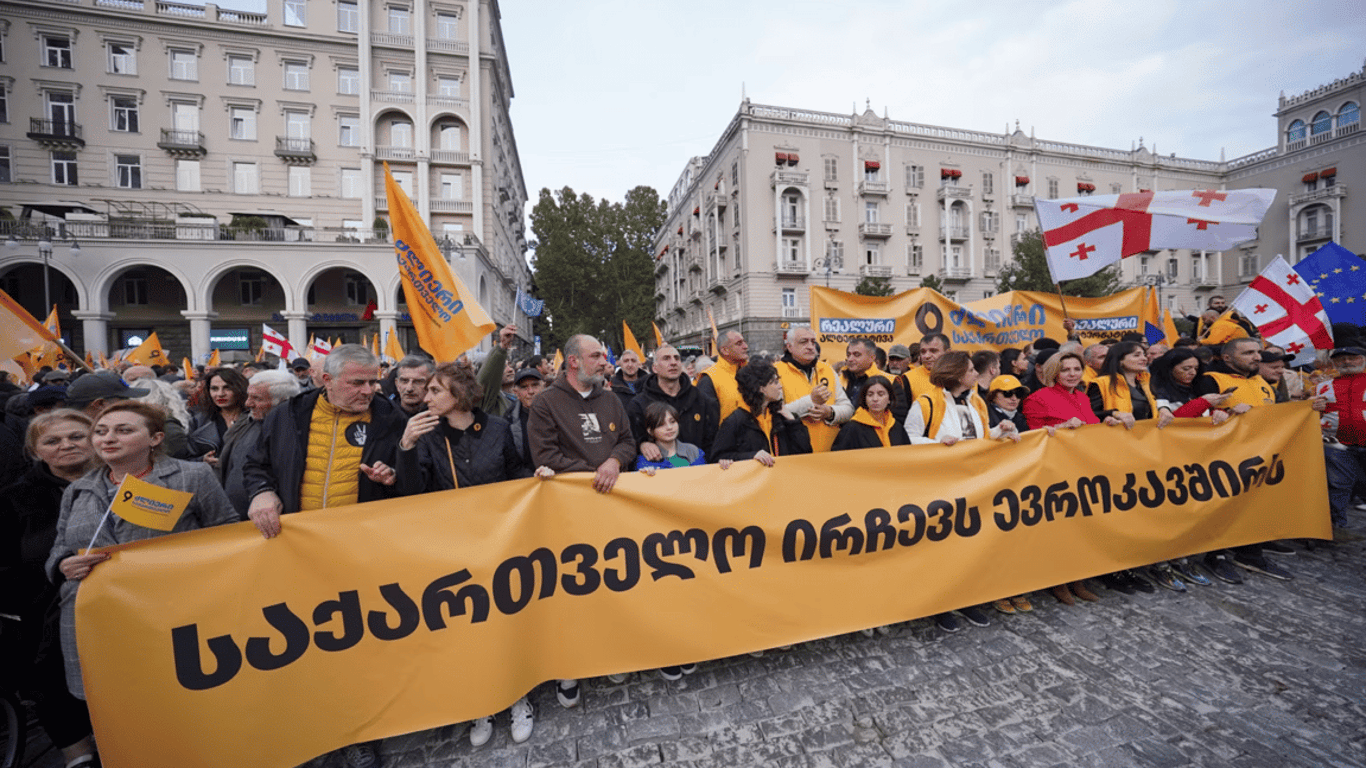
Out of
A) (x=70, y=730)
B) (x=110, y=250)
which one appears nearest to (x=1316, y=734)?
(x=70, y=730)

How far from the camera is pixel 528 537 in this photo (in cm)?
267

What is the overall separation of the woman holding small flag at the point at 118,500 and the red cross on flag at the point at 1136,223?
25.0 ft

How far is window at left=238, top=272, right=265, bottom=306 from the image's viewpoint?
25875mm

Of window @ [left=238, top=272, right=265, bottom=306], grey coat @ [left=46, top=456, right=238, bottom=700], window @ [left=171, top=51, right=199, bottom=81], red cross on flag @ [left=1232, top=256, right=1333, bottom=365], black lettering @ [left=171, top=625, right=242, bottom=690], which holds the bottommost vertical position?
black lettering @ [left=171, top=625, right=242, bottom=690]

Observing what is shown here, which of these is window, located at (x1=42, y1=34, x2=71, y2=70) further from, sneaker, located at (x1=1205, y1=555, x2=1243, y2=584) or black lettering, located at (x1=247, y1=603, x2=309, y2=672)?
sneaker, located at (x1=1205, y1=555, x2=1243, y2=584)

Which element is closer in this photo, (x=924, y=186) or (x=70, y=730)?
(x=70, y=730)

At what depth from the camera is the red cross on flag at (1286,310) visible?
17.3 ft

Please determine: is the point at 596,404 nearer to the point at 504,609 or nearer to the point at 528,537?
the point at 528,537

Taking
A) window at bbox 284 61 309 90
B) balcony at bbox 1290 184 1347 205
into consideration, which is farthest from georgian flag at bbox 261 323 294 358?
balcony at bbox 1290 184 1347 205

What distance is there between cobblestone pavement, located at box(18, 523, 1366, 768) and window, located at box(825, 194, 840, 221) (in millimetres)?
35931

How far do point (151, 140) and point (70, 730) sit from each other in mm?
36802

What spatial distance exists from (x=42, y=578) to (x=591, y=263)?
38257 mm

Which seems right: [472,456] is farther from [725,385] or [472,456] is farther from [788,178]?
[788,178]

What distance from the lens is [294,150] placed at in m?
27.0
